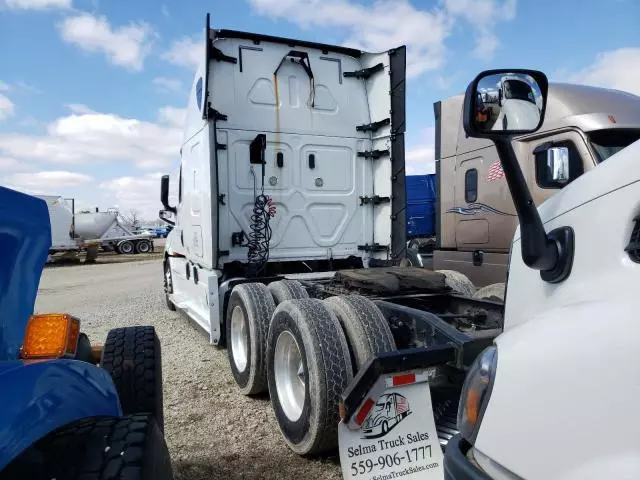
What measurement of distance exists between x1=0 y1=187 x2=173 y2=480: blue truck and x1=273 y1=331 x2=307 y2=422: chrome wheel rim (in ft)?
6.05

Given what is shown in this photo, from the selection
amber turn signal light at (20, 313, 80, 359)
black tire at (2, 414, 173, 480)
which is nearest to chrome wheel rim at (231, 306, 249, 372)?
amber turn signal light at (20, 313, 80, 359)

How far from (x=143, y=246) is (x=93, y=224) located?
348cm

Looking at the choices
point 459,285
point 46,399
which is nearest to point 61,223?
point 459,285

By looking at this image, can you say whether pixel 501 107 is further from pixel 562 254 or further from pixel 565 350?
pixel 565 350

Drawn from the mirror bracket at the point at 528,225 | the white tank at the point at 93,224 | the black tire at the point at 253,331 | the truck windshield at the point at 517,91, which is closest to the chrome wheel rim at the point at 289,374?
the black tire at the point at 253,331

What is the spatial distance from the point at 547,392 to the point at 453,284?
3.76 m

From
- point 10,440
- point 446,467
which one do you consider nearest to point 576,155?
point 446,467

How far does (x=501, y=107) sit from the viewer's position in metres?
1.51

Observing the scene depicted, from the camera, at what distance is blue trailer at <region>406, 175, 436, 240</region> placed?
46.2 feet

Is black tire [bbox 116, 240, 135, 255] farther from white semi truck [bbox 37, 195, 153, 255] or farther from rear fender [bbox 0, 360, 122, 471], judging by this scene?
rear fender [bbox 0, 360, 122, 471]

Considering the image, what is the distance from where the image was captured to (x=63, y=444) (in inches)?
52.3

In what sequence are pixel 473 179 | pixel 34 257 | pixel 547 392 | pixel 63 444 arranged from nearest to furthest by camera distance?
1. pixel 547 392
2. pixel 63 444
3. pixel 34 257
4. pixel 473 179

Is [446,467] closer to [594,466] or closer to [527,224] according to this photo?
[594,466]

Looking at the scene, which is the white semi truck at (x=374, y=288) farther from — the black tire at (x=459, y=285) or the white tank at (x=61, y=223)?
the white tank at (x=61, y=223)
